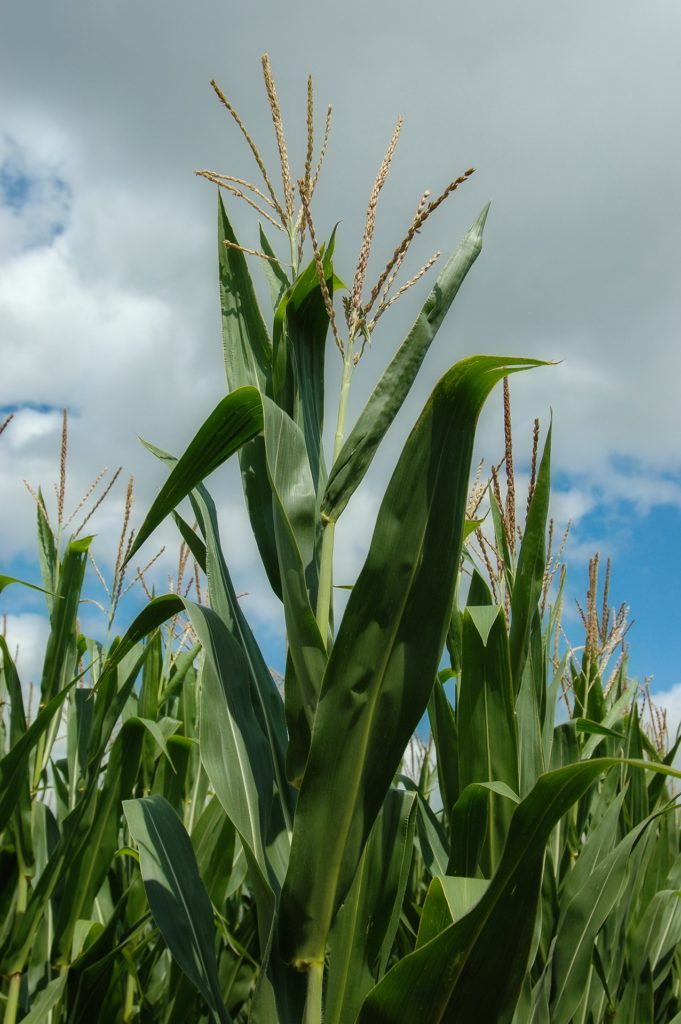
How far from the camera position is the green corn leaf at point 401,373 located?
879 mm

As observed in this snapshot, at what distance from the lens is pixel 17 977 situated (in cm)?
149

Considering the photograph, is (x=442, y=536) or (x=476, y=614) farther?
(x=476, y=614)

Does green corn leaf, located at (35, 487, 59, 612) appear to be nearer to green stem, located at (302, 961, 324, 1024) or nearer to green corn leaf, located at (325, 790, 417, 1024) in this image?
green corn leaf, located at (325, 790, 417, 1024)

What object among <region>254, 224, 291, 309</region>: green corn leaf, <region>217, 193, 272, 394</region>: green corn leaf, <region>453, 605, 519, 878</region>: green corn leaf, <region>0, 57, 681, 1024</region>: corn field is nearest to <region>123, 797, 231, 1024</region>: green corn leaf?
<region>0, 57, 681, 1024</region>: corn field

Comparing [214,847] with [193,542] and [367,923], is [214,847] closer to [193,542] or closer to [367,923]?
[367,923]

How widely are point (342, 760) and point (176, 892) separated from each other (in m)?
0.37

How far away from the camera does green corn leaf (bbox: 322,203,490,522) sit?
88 centimetres

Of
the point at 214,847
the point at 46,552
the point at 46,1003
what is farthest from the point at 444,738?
the point at 46,552

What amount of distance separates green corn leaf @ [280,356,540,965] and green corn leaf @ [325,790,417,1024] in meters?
0.17

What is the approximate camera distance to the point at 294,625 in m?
0.90

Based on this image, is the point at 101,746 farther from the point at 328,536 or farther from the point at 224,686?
the point at 328,536

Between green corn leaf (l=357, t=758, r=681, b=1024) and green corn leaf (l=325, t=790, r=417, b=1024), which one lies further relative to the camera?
green corn leaf (l=325, t=790, r=417, b=1024)

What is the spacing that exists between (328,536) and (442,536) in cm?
19

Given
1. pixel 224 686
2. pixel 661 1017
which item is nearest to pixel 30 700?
pixel 224 686
